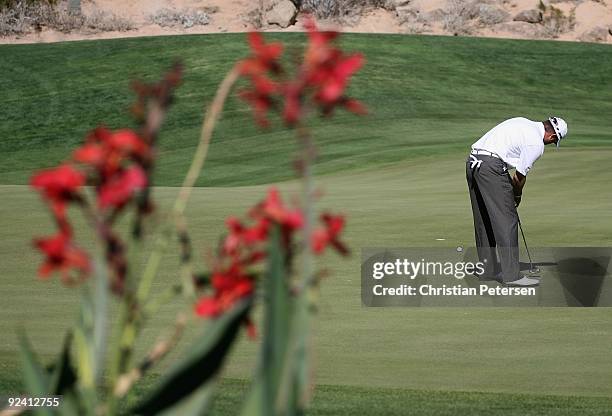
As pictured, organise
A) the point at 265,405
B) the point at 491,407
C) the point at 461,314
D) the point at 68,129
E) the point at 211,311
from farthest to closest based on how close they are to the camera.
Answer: the point at 68,129
the point at 461,314
the point at 491,407
the point at 211,311
the point at 265,405

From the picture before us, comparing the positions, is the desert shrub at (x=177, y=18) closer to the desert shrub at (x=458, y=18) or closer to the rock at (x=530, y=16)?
the desert shrub at (x=458, y=18)

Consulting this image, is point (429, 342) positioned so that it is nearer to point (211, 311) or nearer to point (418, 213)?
point (211, 311)

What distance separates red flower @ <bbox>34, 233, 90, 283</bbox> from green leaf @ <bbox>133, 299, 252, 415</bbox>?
0.24 metres

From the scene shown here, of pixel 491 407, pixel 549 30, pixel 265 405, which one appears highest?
pixel 265 405

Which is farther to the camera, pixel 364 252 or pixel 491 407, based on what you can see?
pixel 364 252

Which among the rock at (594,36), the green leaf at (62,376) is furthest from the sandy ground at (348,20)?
the green leaf at (62,376)

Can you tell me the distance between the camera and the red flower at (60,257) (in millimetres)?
2023

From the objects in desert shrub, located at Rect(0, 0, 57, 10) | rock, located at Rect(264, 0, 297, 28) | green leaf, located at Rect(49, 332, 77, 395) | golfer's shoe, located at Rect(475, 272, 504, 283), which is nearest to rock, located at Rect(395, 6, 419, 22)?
rock, located at Rect(264, 0, 297, 28)

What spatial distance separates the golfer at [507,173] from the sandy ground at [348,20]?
39.6 m

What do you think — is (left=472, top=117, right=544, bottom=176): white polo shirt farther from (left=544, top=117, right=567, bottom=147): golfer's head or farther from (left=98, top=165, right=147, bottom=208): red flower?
(left=98, top=165, right=147, bottom=208): red flower

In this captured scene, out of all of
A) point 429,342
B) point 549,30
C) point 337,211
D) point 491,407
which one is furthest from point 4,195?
point 549,30

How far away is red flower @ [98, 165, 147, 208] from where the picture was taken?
1978 millimetres

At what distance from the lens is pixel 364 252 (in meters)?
13.7

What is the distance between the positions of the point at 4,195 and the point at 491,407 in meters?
14.8
